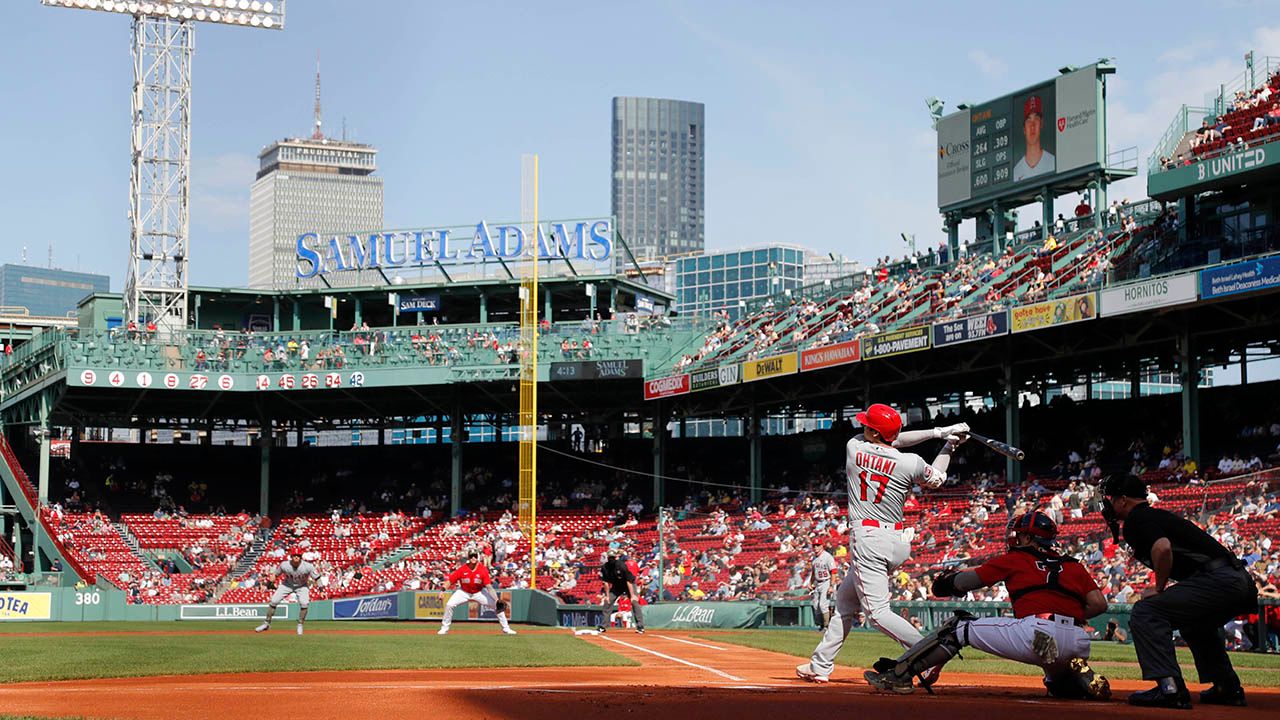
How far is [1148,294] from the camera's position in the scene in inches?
1233

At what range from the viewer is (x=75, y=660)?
709 inches

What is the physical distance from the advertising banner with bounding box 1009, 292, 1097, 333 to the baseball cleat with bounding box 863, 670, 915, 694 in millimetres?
23842

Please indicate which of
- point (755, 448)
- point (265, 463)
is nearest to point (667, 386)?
point (755, 448)

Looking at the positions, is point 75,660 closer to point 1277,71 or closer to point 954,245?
point 1277,71

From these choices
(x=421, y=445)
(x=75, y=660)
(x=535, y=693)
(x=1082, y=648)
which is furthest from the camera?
(x=421, y=445)

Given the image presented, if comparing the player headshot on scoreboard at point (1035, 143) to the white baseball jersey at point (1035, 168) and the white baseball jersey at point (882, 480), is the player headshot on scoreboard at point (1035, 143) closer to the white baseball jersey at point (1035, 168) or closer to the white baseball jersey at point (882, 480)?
the white baseball jersey at point (1035, 168)

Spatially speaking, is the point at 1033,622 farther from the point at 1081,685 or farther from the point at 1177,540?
the point at 1177,540

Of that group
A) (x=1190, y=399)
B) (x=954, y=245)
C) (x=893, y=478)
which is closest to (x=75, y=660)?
(x=893, y=478)

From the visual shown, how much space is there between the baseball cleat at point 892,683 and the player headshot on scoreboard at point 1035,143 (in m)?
35.9

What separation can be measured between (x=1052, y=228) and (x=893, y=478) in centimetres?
3315

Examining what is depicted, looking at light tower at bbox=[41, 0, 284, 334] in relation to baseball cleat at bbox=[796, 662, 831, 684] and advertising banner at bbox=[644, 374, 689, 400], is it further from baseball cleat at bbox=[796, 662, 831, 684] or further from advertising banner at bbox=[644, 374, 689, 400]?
baseball cleat at bbox=[796, 662, 831, 684]

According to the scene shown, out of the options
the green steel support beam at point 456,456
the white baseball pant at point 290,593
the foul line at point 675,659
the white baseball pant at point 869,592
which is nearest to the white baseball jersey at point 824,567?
the foul line at point 675,659

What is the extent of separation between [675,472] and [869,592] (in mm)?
42738

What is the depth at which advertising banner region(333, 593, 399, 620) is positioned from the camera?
134 ft
